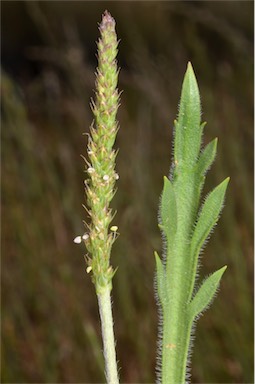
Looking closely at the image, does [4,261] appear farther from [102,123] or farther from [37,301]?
[102,123]

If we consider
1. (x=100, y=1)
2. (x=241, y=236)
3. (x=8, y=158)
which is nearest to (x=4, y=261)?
(x=8, y=158)

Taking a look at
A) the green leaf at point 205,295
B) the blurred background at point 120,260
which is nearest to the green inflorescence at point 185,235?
the green leaf at point 205,295

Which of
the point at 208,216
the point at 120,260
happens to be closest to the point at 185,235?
the point at 208,216

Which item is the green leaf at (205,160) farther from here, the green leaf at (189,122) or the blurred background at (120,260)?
the blurred background at (120,260)

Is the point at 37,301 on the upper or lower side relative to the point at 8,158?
lower

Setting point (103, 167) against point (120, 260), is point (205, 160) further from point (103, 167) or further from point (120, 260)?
point (120, 260)

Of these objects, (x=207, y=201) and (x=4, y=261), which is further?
(x=4, y=261)
